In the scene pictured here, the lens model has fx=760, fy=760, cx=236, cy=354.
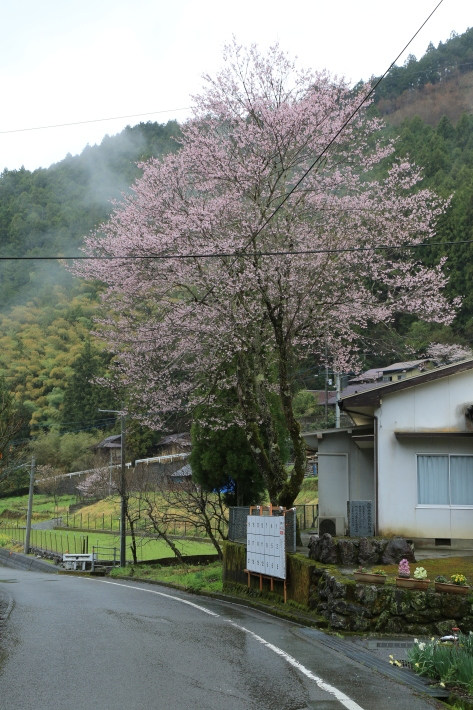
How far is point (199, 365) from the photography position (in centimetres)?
1916

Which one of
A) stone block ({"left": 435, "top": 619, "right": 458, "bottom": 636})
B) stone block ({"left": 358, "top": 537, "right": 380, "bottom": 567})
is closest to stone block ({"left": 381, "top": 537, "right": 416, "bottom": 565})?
stone block ({"left": 358, "top": 537, "right": 380, "bottom": 567})

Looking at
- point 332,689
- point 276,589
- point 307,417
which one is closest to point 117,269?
point 276,589

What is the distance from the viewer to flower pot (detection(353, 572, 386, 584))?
37.3 ft

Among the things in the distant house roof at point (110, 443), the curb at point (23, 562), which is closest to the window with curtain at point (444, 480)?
the curb at point (23, 562)

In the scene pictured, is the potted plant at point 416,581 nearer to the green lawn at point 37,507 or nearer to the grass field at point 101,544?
the grass field at point 101,544

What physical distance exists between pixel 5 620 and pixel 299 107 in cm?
1181

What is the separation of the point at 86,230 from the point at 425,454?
8098 centimetres

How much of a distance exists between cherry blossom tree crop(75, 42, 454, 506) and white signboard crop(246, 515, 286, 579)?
147 cm

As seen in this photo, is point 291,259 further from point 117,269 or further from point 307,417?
point 307,417

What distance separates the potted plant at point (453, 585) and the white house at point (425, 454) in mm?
6494

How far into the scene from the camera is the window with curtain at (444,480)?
17328 mm

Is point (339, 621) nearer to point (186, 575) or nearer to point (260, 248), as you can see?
point (260, 248)

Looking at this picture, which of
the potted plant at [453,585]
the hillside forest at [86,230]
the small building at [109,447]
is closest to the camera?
the potted plant at [453,585]

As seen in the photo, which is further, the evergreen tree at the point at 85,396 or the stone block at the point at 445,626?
the evergreen tree at the point at 85,396
